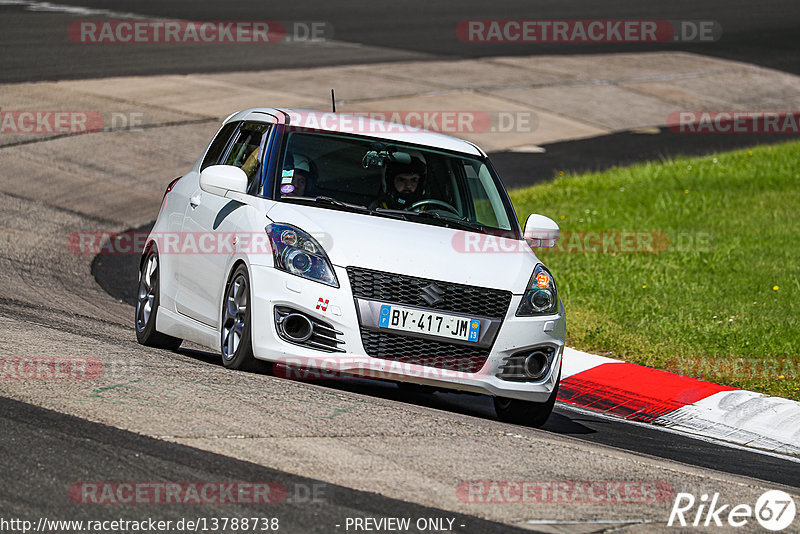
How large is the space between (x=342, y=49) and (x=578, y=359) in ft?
60.4

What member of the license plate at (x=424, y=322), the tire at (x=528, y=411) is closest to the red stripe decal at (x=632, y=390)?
the tire at (x=528, y=411)

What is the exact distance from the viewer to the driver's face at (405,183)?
8.09m

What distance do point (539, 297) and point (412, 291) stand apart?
2.89 ft

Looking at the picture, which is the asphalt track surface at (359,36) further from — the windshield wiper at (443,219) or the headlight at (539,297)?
the headlight at (539,297)

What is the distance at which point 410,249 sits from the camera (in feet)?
23.3

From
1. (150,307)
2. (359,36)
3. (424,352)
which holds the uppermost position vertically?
(359,36)

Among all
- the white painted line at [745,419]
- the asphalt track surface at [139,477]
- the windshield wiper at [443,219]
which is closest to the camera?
the asphalt track surface at [139,477]

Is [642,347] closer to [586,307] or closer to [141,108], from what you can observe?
[586,307]

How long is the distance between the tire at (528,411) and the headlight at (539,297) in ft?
1.53

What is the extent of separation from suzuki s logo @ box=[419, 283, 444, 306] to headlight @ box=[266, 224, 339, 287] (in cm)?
51

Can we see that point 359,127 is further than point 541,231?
Yes

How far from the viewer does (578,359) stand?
1019cm

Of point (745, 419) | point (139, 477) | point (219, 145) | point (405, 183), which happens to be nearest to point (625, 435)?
point (745, 419)

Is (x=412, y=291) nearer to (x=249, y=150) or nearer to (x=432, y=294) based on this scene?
(x=432, y=294)
